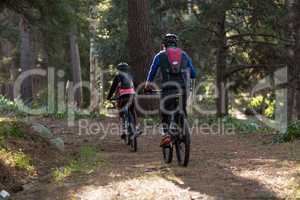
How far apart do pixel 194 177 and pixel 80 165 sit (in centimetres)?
239

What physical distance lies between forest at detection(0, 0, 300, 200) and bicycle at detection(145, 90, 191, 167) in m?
0.22

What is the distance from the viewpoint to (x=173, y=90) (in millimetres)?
9594

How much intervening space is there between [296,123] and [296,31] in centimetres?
452

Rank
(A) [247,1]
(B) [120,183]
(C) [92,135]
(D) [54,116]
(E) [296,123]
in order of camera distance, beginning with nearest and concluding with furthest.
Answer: (B) [120,183], (E) [296,123], (C) [92,135], (D) [54,116], (A) [247,1]

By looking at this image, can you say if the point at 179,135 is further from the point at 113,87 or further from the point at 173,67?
the point at 113,87

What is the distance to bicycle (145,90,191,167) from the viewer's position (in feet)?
31.0

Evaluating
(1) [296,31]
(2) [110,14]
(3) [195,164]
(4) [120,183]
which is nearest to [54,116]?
(2) [110,14]

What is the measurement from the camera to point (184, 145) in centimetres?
988

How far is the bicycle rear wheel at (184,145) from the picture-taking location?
9406mm

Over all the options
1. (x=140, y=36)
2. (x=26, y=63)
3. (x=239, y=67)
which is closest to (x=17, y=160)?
(x=140, y=36)

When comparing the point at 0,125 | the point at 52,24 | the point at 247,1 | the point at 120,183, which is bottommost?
the point at 120,183

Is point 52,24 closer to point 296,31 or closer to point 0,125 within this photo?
point 0,125
